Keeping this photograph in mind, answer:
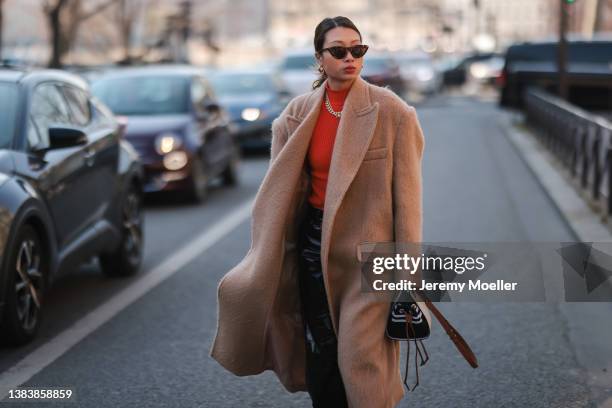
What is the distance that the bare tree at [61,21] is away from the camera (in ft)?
95.8

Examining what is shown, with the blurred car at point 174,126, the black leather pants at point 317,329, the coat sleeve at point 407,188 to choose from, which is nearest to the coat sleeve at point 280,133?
the black leather pants at point 317,329

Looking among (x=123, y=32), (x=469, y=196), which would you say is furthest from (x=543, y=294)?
(x=123, y=32)

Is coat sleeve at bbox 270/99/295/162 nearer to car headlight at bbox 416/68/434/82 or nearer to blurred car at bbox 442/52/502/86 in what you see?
car headlight at bbox 416/68/434/82

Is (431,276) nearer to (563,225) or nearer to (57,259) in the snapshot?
(57,259)

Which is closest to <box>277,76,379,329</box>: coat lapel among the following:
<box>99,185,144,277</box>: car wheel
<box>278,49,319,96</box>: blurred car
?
<box>99,185,144,277</box>: car wheel

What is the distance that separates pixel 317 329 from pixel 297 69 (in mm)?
24732

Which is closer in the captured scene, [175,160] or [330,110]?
[330,110]

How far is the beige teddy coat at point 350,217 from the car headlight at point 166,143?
9399 millimetres

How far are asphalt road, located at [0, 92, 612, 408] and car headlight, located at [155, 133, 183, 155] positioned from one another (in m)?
1.68

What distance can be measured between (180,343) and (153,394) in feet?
3.66

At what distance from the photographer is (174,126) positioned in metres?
13.8

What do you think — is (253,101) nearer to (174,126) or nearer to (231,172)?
(231,172)

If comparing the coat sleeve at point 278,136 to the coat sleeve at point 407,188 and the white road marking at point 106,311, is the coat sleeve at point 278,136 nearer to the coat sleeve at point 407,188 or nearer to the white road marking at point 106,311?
the coat sleeve at point 407,188

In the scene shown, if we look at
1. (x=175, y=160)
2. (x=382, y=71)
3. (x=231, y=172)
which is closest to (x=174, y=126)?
(x=175, y=160)
